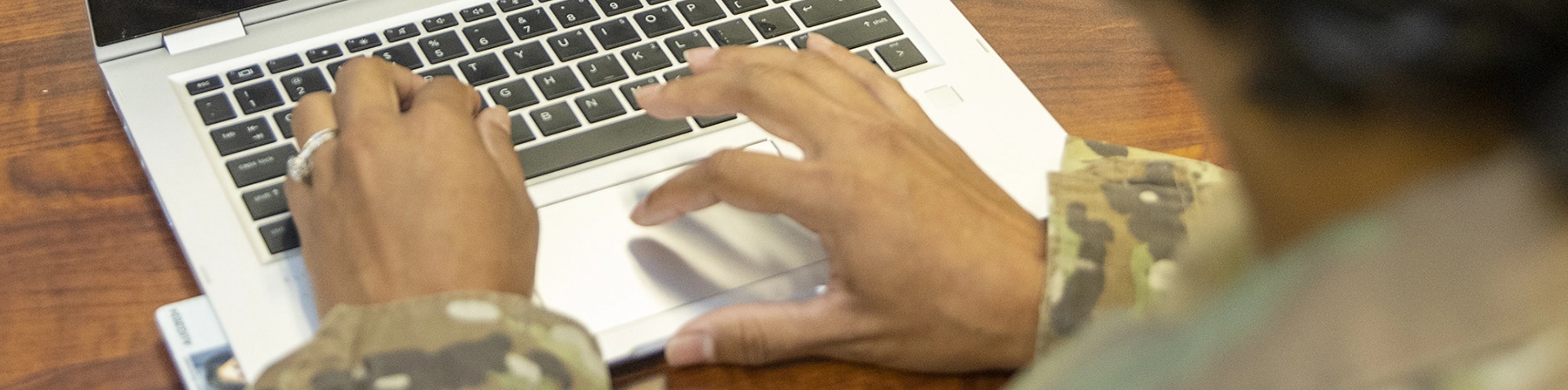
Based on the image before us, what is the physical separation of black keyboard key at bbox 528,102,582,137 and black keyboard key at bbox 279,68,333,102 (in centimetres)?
12

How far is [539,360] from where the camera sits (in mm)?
443

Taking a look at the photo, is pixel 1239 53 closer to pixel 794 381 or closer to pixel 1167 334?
pixel 1167 334

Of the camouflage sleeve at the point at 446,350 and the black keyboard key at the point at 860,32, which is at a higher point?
the black keyboard key at the point at 860,32

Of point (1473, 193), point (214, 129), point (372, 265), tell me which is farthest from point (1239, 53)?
point (214, 129)

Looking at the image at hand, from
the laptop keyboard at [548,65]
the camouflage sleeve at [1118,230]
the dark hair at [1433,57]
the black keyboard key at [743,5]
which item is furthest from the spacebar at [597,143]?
the dark hair at [1433,57]

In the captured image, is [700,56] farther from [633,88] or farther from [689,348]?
[689,348]

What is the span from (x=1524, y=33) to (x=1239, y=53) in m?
0.06

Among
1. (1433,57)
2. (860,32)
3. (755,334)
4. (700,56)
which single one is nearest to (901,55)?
(860,32)

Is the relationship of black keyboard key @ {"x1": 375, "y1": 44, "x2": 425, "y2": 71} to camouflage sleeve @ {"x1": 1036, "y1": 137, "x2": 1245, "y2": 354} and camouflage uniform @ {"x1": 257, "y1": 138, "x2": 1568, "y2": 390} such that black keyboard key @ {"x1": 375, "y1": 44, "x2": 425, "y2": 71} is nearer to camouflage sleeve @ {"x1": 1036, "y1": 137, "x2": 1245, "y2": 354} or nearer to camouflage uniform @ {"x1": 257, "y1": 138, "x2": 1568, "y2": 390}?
camouflage uniform @ {"x1": 257, "y1": 138, "x2": 1568, "y2": 390}

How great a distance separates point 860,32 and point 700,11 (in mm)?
96

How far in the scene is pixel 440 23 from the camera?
65 cm

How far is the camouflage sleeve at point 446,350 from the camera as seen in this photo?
430mm

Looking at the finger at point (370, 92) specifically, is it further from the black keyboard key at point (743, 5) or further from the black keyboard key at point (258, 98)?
the black keyboard key at point (743, 5)

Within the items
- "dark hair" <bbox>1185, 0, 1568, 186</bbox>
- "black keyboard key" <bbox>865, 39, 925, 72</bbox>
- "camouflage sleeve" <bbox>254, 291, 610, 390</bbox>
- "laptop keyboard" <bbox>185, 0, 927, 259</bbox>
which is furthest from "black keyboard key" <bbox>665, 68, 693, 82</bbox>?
"dark hair" <bbox>1185, 0, 1568, 186</bbox>
